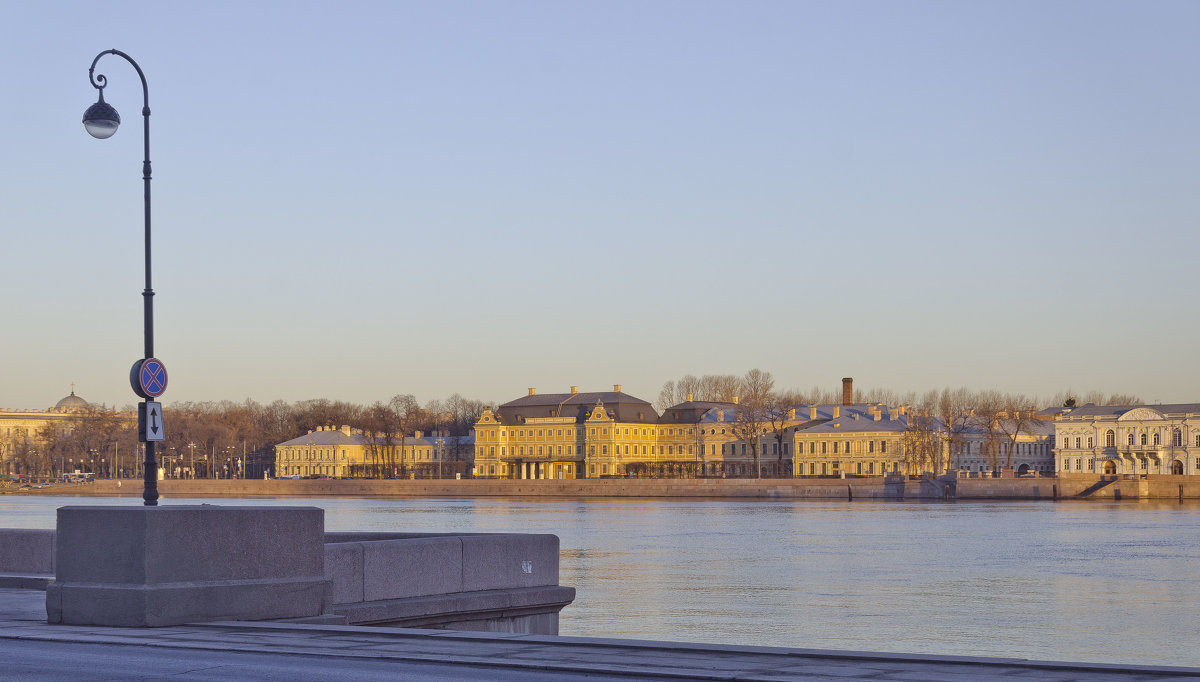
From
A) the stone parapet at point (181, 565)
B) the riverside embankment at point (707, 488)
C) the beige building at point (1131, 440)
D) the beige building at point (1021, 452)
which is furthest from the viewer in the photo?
the beige building at point (1021, 452)

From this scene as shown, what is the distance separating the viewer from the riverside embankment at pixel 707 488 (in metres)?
Result: 146

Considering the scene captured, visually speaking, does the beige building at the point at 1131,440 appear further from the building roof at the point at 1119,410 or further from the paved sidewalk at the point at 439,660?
the paved sidewalk at the point at 439,660

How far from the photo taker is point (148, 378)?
18.0 m

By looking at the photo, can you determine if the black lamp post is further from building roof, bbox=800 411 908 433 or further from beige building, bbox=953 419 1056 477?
beige building, bbox=953 419 1056 477

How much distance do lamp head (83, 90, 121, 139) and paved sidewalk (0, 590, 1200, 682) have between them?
29.6ft

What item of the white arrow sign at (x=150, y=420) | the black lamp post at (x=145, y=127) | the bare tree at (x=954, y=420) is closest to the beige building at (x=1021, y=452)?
the bare tree at (x=954, y=420)

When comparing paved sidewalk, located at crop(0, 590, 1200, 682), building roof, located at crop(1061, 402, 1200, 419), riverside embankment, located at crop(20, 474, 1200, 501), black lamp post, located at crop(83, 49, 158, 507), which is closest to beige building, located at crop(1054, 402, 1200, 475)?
building roof, located at crop(1061, 402, 1200, 419)

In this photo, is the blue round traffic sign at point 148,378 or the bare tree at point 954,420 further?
the bare tree at point 954,420

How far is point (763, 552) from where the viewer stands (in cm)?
6003

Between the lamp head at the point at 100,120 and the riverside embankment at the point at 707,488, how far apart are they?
434 ft

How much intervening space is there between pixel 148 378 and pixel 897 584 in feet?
100

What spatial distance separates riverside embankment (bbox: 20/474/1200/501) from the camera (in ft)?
478

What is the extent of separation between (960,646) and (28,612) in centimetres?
1867

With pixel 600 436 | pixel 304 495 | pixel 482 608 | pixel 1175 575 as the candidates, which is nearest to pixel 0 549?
pixel 482 608
